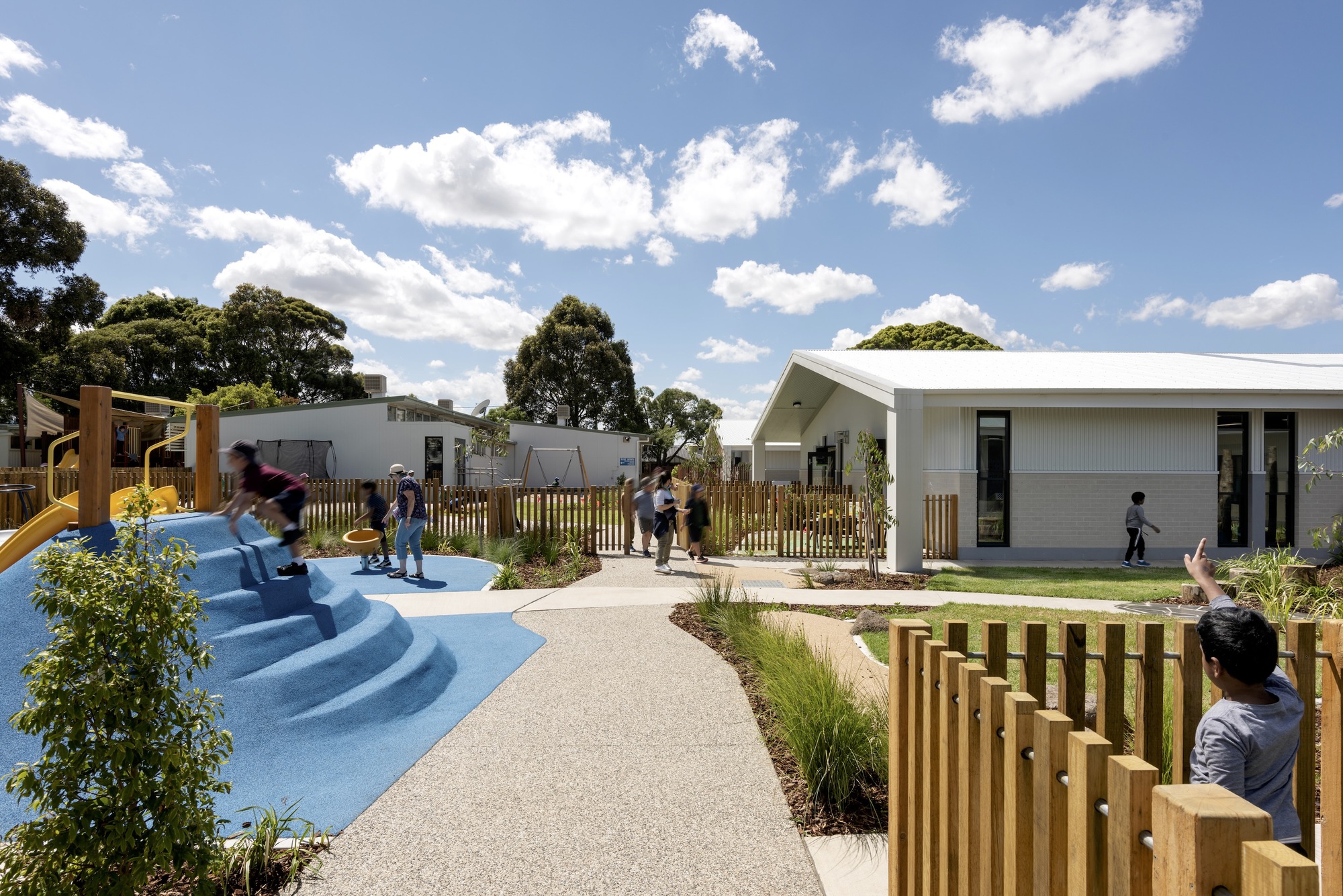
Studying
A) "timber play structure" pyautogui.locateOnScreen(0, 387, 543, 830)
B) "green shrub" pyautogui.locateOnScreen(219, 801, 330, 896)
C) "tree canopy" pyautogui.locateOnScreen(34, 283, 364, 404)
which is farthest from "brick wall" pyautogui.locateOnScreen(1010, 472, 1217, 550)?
"tree canopy" pyautogui.locateOnScreen(34, 283, 364, 404)

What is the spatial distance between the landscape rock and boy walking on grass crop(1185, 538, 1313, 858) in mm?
5842

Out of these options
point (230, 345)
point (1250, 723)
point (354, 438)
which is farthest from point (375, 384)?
point (1250, 723)

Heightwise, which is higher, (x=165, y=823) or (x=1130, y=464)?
(x=1130, y=464)

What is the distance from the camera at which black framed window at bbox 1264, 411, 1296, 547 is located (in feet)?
48.4

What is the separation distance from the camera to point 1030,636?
2.68m

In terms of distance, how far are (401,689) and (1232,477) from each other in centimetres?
1645

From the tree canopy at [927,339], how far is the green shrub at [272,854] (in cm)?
4571

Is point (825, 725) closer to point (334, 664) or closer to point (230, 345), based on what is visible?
point (334, 664)

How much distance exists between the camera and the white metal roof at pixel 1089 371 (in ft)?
45.6

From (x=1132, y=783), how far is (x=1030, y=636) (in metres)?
1.47

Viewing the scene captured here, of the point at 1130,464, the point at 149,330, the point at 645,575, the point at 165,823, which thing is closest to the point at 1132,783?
the point at 165,823

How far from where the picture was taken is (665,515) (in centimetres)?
1305

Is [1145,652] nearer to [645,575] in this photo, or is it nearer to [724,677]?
[724,677]

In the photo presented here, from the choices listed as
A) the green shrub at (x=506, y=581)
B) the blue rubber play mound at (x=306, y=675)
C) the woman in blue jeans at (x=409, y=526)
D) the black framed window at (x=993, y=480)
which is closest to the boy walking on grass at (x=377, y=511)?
the woman in blue jeans at (x=409, y=526)
